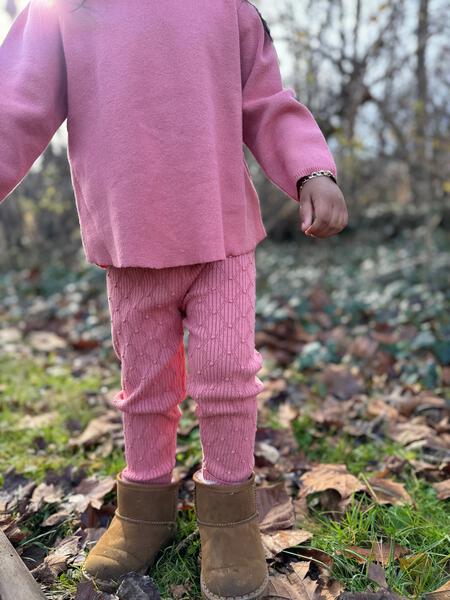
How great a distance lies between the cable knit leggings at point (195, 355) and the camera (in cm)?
143

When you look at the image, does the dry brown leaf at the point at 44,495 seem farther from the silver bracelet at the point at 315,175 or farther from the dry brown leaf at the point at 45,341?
the dry brown leaf at the point at 45,341

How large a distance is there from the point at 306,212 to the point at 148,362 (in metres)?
0.54

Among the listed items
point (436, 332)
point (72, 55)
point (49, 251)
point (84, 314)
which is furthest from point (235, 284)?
point (49, 251)

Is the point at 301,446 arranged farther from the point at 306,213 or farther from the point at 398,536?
the point at 306,213

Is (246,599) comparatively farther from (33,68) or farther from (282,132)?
(33,68)

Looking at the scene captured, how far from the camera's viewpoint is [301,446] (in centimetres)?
229

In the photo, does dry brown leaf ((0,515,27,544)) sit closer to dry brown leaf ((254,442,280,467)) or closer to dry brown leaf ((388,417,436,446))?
dry brown leaf ((254,442,280,467))

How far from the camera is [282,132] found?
151 cm

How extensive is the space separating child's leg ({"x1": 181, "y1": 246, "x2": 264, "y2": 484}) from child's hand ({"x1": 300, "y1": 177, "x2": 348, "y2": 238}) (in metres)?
0.20

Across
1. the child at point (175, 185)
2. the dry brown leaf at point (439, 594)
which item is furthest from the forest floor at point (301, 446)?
the child at point (175, 185)

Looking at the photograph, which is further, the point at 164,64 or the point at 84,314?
the point at 84,314

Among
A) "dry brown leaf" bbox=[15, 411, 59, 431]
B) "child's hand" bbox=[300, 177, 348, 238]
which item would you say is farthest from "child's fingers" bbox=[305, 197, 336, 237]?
"dry brown leaf" bbox=[15, 411, 59, 431]

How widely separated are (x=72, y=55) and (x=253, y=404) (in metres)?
0.94

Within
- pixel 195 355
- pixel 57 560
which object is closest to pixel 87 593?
pixel 57 560
